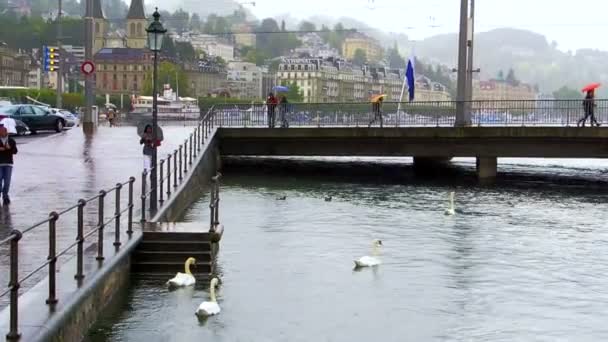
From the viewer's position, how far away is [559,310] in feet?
47.9

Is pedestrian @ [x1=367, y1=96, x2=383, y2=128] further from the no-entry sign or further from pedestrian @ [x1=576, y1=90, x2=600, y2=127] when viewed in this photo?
the no-entry sign

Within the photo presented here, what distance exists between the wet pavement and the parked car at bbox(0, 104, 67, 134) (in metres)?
0.93

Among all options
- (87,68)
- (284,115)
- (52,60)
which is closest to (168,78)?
(52,60)

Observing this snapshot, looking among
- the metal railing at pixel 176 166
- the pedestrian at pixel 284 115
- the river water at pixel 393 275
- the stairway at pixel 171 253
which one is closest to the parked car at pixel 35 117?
the metal railing at pixel 176 166

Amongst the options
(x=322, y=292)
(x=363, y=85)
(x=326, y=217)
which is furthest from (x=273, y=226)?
(x=363, y=85)

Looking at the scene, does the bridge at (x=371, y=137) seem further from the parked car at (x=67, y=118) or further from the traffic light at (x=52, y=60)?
the traffic light at (x=52, y=60)

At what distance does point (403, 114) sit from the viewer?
4122 centimetres

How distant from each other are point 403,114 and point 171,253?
1042 inches

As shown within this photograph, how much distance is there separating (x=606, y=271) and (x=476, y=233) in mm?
5444

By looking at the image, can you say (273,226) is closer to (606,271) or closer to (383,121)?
(606,271)

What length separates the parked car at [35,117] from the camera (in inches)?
1732

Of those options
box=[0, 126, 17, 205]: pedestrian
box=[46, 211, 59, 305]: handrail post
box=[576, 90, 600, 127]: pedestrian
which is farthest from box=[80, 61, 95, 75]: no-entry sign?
box=[46, 211, 59, 305]: handrail post

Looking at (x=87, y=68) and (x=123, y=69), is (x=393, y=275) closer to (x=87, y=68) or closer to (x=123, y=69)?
(x=87, y=68)

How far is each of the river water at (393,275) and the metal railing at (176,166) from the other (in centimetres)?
115
